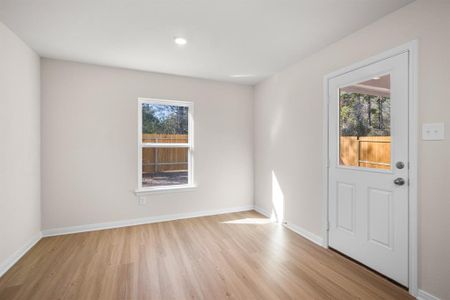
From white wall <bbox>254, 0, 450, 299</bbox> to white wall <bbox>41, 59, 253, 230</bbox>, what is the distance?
29.9 inches

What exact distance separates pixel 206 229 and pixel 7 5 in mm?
3274

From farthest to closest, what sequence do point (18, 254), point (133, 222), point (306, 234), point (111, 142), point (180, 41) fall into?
point (133, 222)
point (111, 142)
point (306, 234)
point (180, 41)
point (18, 254)

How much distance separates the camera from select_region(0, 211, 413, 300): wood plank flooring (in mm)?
1891

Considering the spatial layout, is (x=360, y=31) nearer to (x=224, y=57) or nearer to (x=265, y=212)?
(x=224, y=57)

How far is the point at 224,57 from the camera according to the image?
9.88 ft

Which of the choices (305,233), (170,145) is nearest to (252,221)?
(305,233)

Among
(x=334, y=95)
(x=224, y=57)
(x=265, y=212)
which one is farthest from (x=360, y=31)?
(x=265, y=212)

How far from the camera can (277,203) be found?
144 inches

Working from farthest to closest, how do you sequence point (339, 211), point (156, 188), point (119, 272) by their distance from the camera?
point (156, 188) < point (339, 211) < point (119, 272)

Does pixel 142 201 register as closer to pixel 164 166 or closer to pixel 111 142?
pixel 164 166

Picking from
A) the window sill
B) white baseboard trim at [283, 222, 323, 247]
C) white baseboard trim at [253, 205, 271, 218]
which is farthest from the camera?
white baseboard trim at [253, 205, 271, 218]

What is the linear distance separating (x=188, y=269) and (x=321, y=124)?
2.29 m

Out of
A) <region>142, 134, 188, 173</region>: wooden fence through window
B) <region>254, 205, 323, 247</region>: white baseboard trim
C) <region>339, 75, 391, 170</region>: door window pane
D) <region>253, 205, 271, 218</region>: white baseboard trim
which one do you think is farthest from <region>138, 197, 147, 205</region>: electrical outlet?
<region>339, 75, 391, 170</region>: door window pane

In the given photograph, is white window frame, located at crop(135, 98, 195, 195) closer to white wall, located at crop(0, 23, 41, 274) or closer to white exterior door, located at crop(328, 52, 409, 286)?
white wall, located at crop(0, 23, 41, 274)
